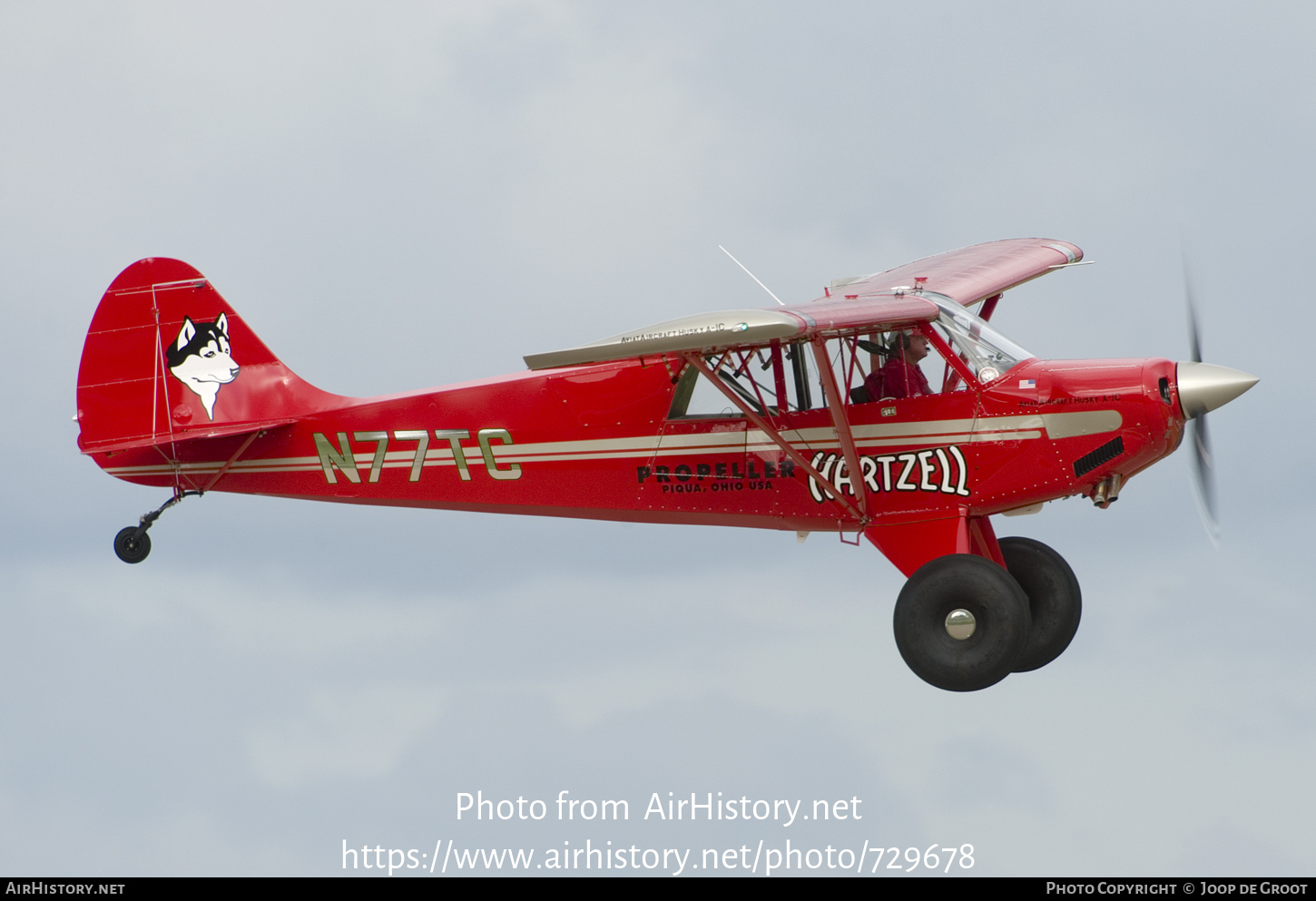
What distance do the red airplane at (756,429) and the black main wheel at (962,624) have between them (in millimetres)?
16

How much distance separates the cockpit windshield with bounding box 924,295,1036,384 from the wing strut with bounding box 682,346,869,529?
1.00 meters

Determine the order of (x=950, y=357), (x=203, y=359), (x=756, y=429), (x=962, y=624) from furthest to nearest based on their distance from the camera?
1. (x=203, y=359)
2. (x=756, y=429)
3. (x=950, y=357)
4. (x=962, y=624)

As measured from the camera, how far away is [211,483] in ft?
51.4

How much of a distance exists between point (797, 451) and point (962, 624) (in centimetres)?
184

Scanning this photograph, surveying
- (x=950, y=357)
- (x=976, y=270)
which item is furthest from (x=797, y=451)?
(x=976, y=270)

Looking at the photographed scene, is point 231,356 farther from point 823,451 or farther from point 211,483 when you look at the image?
point 823,451

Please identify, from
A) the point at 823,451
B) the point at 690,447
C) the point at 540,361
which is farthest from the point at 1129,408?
the point at 540,361

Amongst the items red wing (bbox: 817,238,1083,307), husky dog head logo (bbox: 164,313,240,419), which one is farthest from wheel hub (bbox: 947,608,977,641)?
husky dog head logo (bbox: 164,313,240,419)

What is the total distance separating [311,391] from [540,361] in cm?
413

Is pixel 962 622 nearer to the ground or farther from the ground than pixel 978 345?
nearer to the ground

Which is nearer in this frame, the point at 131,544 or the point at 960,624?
the point at 960,624

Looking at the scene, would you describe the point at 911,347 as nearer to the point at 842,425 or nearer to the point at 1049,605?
the point at 842,425

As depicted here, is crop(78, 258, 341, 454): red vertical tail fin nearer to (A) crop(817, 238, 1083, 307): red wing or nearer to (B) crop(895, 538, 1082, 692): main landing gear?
(A) crop(817, 238, 1083, 307): red wing

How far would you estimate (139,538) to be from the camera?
15.8 m
